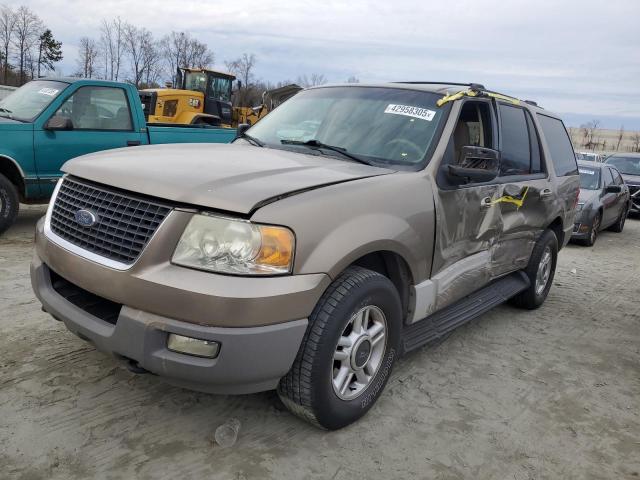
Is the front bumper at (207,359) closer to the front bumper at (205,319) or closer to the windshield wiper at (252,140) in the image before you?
the front bumper at (205,319)

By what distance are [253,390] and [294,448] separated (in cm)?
47

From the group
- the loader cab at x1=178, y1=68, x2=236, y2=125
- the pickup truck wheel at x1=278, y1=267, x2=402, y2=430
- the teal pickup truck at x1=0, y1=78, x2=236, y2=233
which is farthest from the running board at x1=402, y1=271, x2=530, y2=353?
the loader cab at x1=178, y1=68, x2=236, y2=125

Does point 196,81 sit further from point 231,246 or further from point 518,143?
point 231,246

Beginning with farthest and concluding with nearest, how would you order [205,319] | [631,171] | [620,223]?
[631,171]
[620,223]
[205,319]

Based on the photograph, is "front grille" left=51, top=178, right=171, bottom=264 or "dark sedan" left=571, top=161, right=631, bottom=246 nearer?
"front grille" left=51, top=178, right=171, bottom=264

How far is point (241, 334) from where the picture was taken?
2242 mm

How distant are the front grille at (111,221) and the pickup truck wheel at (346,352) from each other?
86 centimetres

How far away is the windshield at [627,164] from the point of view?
1451cm

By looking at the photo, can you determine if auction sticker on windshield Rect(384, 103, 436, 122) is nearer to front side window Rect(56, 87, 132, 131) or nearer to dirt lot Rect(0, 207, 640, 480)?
dirt lot Rect(0, 207, 640, 480)

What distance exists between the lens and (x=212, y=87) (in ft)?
58.1

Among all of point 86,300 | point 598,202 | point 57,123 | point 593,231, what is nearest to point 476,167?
point 86,300

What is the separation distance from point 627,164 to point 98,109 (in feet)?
45.4

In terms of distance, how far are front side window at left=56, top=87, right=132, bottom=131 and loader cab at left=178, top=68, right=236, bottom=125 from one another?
376 inches

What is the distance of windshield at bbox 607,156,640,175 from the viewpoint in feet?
47.6
